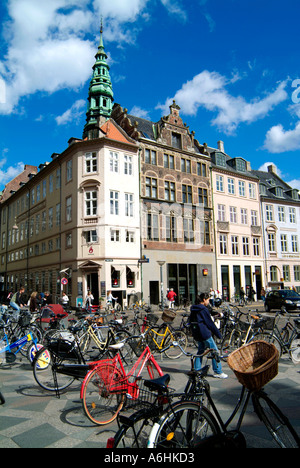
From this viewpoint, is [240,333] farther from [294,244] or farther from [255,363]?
[294,244]

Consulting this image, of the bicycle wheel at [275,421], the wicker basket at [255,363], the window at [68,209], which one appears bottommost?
the bicycle wheel at [275,421]

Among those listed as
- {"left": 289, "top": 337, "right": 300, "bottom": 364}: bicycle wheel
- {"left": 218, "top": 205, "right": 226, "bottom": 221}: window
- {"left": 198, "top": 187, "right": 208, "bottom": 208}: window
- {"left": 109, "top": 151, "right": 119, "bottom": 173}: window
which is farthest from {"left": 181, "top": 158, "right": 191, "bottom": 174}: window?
{"left": 289, "top": 337, "right": 300, "bottom": 364}: bicycle wheel

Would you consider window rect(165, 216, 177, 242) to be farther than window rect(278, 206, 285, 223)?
No

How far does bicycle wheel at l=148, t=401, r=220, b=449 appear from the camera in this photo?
2.99m

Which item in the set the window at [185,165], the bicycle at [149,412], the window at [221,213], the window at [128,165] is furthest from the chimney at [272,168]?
the bicycle at [149,412]

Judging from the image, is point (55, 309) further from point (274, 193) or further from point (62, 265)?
point (274, 193)

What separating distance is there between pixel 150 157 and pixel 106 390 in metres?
29.5

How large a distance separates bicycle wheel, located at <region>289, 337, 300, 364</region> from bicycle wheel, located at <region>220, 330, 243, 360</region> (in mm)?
1325

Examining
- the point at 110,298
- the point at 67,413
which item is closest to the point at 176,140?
the point at 110,298

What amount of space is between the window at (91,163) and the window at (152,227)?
21.4 feet

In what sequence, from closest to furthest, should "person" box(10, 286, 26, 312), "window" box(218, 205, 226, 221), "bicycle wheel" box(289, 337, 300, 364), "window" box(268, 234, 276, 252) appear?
"bicycle wheel" box(289, 337, 300, 364) < "person" box(10, 286, 26, 312) < "window" box(218, 205, 226, 221) < "window" box(268, 234, 276, 252)

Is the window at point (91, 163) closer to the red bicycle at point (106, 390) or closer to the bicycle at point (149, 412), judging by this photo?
the red bicycle at point (106, 390)

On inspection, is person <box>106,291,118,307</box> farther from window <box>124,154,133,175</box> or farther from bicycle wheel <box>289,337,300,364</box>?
bicycle wheel <box>289,337,300,364</box>

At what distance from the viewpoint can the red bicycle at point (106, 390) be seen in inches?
186
